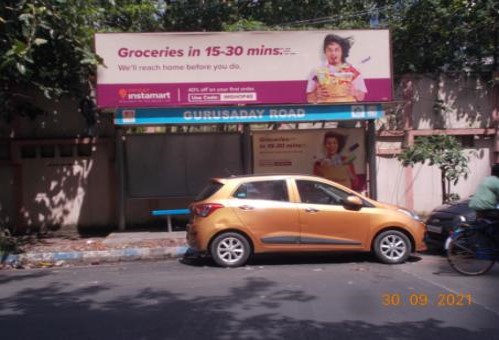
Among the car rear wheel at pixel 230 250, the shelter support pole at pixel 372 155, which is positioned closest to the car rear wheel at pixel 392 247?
the car rear wheel at pixel 230 250

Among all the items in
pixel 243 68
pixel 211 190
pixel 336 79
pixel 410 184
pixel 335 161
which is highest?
pixel 243 68

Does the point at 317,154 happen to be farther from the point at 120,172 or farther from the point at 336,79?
the point at 120,172

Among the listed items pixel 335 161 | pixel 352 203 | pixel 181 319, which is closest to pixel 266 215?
pixel 352 203

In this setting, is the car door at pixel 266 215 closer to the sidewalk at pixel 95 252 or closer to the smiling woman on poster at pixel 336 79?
the sidewalk at pixel 95 252

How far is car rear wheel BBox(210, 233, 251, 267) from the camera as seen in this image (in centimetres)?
970

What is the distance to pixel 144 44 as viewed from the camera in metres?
12.6

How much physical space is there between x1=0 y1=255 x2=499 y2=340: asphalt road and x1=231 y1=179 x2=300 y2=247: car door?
488 mm

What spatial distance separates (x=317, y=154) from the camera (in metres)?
14.1

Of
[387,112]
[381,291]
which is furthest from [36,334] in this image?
[387,112]

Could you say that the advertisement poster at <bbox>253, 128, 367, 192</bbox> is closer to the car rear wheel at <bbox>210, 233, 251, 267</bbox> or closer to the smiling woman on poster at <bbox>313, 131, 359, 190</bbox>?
the smiling woman on poster at <bbox>313, 131, 359, 190</bbox>

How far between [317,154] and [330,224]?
14.8 ft

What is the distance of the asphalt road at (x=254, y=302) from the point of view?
6008 millimetres
